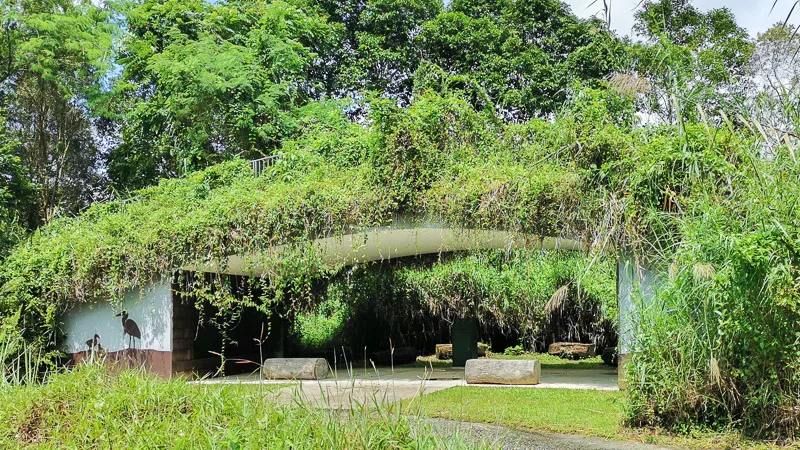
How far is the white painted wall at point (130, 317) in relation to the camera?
11.6 meters

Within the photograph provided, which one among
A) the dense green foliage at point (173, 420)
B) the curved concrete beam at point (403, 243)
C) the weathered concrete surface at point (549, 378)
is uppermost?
the curved concrete beam at point (403, 243)

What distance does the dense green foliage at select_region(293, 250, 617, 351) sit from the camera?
1510cm

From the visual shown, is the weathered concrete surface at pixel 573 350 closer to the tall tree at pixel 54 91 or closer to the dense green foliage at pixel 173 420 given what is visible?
the tall tree at pixel 54 91

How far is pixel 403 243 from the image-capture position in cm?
1171

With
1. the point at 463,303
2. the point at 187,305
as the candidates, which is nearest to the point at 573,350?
the point at 463,303

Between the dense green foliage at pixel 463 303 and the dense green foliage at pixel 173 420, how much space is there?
8565 millimetres

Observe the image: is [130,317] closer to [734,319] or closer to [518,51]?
[734,319]

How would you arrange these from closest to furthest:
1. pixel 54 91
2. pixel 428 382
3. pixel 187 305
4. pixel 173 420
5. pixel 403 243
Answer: pixel 173 420
pixel 428 382
pixel 403 243
pixel 187 305
pixel 54 91

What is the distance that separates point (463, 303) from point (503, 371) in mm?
5472

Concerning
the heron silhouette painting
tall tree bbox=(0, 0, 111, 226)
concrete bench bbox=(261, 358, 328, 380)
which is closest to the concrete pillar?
concrete bench bbox=(261, 358, 328, 380)

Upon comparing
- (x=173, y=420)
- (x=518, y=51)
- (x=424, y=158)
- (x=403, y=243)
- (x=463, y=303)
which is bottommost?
(x=173, y=420)

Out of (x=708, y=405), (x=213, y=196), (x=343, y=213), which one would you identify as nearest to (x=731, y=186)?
(x=708, y=405)

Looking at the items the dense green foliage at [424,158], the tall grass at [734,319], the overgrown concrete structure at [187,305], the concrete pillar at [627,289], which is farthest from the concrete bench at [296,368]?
the tall grass at [734,319]

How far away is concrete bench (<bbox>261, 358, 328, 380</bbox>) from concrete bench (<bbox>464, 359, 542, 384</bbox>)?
7.81 ft
